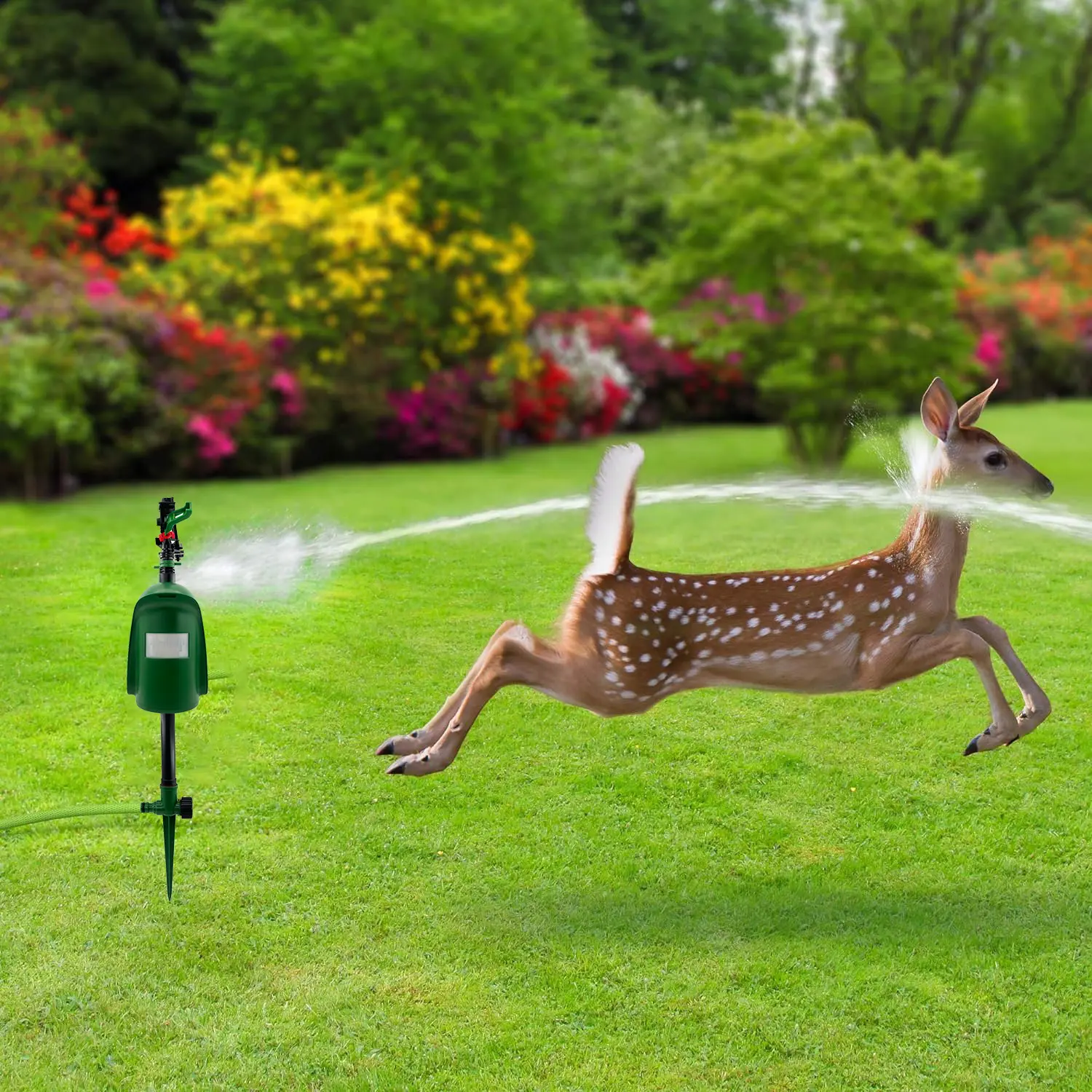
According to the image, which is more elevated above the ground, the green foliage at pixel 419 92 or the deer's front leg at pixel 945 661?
the green foliage at pixel 419 92

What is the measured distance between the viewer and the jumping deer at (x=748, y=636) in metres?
4.21

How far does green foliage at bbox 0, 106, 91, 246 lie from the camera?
17781mm

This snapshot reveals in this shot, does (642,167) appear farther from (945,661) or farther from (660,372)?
→ (945,661)

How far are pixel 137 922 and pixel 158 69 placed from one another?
23.0 metres

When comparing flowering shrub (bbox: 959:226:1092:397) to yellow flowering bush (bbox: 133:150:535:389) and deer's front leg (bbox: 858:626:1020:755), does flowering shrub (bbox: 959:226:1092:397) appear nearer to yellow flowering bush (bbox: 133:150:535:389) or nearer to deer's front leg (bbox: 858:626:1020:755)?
yellow flowering bush (bbox: 133:150:535:389)

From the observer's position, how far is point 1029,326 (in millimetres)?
28094

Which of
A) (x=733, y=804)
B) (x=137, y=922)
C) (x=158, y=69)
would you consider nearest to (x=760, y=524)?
(x=733, y=804)

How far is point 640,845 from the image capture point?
18.1 feet

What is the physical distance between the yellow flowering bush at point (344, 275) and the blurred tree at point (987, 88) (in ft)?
66.8

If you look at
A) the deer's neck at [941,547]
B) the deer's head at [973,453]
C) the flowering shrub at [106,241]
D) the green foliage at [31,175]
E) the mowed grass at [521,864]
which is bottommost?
the mowed grass at [521,864]

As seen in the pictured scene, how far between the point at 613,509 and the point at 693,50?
108 feet

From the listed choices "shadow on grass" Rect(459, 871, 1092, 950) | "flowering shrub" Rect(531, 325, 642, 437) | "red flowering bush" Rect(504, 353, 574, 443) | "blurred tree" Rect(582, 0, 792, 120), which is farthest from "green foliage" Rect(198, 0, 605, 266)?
"shadow on grass" Rect(459, 871, 1092, 950)

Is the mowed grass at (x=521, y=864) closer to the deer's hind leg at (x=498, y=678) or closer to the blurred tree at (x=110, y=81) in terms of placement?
the deer's hind leg at (x=498, y=678)

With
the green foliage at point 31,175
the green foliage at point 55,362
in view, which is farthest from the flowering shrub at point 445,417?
the green foliage at point 31,175
